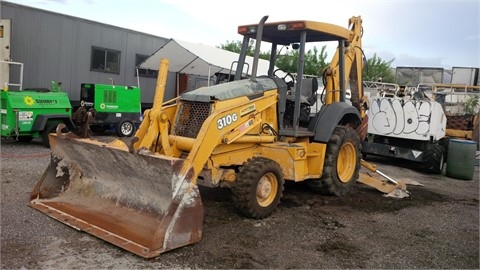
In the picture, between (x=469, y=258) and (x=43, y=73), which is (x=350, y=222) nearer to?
(x=469, y=258)

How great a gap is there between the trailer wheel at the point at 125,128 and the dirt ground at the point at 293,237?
19.1ft

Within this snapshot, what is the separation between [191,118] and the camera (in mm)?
5609

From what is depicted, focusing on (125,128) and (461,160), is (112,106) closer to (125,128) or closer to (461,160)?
(125,128)

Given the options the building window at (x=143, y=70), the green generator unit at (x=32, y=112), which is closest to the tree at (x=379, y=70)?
the building window at (x=143, y=70)

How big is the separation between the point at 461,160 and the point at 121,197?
8357 millimetres

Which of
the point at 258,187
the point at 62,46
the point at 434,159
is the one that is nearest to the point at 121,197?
the point at 258,187

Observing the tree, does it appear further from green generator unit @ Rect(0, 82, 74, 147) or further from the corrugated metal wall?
green generator unit @ Rect(0, 82, 74, 147)

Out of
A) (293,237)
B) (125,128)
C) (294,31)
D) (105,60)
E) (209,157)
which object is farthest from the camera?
(105,60)

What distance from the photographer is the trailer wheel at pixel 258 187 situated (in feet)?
16.6

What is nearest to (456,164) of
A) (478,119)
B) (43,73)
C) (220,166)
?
(478,119)

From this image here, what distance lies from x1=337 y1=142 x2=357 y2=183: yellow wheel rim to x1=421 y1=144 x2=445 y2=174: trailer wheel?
4.05 m

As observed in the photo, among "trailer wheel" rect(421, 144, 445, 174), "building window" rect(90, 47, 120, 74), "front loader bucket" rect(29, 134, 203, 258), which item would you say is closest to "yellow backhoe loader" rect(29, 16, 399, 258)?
"front loader bucket" rect(29, 134, 203, 258)

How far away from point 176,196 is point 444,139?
9375 mm

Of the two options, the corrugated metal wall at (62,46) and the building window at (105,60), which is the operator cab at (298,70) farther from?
the building window at (105,60)
